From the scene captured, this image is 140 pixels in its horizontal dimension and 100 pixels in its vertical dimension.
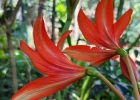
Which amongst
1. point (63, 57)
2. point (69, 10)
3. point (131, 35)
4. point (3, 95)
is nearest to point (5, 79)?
point (3, 95)

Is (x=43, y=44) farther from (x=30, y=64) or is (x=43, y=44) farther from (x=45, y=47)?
(x=30, y=64)

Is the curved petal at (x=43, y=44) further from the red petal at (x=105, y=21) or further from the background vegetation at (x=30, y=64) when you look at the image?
the background vegetation at (x=30, y=64)

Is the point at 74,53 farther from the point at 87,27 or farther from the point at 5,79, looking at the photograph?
the point at 5,79

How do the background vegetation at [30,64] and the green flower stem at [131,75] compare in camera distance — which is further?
the background vegetation at [30,64]

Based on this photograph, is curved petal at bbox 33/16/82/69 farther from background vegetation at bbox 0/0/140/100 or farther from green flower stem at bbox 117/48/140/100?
Answer: background vegetation at bbox 0/0/140/100

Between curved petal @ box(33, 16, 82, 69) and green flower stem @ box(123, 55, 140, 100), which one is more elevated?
curved petal @ box(33, 16, 82, 69)

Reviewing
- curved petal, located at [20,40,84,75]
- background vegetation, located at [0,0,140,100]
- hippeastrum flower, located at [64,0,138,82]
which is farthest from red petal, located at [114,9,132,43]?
background vegetation, located at [0,0,140,100]

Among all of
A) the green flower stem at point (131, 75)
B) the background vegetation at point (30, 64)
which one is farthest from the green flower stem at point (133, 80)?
the background vegetation at point (30, 64)
